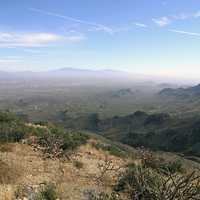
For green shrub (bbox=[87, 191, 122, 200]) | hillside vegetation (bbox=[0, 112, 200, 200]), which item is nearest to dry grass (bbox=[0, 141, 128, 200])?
hillside vegetation (bbox=[0, 112, 200, 200])

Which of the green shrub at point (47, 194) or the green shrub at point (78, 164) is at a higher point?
the green shrub at point (47, 194)

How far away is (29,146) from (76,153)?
2179 mm

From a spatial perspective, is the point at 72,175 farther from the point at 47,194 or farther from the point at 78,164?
the point at 47,194

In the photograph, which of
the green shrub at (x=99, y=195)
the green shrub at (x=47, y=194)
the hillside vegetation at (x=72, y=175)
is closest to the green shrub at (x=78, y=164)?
the hillside vegetation at (x=72, y=175)

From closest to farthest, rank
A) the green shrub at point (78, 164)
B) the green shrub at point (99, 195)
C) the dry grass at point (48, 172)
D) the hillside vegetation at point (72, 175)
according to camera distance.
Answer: the hillside vegetation at point (72, 175)
the green shrub at point (99, 195)
the dry grass at point (48, 172)
the green shrub at point (78, 164)

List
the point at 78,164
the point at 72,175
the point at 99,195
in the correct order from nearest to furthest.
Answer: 1. the point at 99,195
2. the point at 72,175
3. the point at 78,164

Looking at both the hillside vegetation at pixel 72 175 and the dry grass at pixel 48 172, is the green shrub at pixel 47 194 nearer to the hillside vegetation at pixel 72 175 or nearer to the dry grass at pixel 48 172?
the hillside vegetation at pixel 72 175

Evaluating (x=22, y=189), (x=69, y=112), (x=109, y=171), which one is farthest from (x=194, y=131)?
(x=69, y=112)

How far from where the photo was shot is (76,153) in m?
15.8

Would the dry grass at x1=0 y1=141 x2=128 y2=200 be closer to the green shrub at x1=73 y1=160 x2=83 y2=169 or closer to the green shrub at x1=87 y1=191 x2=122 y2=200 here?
the green shrub at x1=73 y1=160 x2=83 y2=169

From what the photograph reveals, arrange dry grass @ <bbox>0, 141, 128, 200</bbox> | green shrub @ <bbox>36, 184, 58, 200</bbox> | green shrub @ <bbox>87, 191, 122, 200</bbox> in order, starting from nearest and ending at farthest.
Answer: green shrub @ <bbox>36, 184, 58, 200</bbox>, green shrub @ <bbox>87, 191, 122, 200</bbox>, dry grass @ <bbox>0, 141, 128, 200</bbox>

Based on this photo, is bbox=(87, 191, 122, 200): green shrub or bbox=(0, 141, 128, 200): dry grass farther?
bbox=(0, 141, 128, 200): dry grass

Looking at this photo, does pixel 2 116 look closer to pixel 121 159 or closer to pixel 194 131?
pixel 121 159

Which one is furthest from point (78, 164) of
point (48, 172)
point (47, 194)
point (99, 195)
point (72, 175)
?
point (47, 194)
